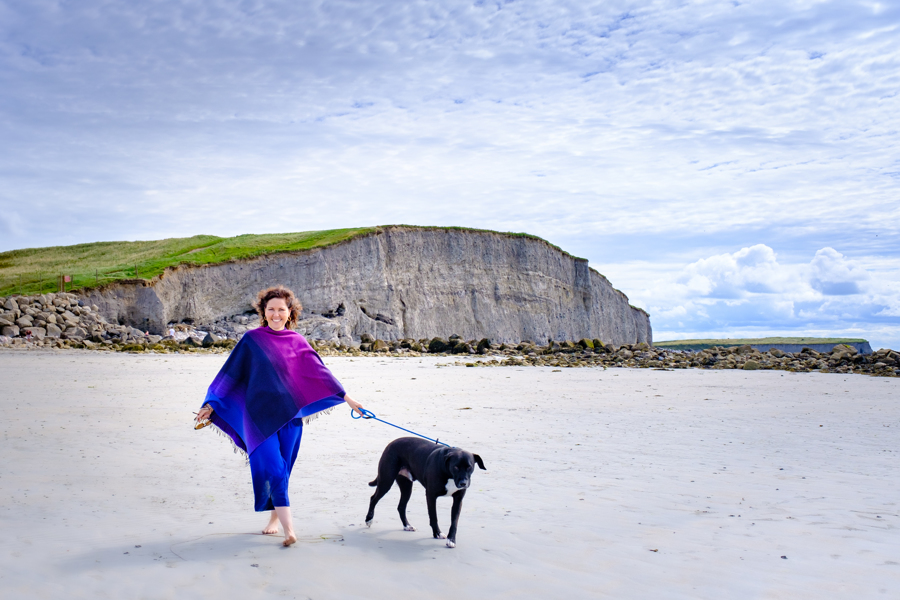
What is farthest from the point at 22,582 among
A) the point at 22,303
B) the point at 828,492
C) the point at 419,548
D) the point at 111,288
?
the point at 111,288

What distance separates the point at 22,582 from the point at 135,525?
1216mm

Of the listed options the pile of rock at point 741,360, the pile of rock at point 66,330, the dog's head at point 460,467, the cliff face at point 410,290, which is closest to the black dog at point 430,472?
the dog's head at point 460,467

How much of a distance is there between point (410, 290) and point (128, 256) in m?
23.7

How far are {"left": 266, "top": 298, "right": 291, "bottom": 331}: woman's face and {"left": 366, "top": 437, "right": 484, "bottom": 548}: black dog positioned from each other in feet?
4.42

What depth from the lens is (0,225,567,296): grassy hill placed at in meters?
38.2

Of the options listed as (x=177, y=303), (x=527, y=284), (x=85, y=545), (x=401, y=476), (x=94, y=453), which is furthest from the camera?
(x=527, y=284)

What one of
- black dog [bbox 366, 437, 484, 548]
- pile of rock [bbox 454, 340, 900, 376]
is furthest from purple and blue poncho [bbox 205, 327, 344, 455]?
pile of rock [bbox 454, 340, 900, 376]

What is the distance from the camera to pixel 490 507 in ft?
18.0

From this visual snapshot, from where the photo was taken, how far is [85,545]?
4.36 m

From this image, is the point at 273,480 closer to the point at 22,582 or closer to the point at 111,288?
the point at 22,582

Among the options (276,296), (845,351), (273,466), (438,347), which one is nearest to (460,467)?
(273,466)

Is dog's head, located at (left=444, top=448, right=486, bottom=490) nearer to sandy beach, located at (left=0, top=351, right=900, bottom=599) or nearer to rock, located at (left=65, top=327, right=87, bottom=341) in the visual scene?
sandy beach, located at (left=0, top=351, right=900, bottom=599)

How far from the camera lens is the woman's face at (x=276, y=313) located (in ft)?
16.6

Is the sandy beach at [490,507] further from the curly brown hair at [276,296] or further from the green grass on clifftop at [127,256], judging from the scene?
the green grass on clifftop at [127,256]
